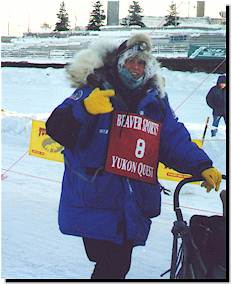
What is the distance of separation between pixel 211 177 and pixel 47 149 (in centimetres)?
82

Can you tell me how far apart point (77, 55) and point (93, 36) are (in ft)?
0.45

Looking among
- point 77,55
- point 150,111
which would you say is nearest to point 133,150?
point 150,111

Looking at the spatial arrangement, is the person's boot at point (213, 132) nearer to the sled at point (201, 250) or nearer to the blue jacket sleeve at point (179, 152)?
the blue jacket sleeve at point (179, 152)

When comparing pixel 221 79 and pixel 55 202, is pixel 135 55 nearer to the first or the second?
pixel 221 79

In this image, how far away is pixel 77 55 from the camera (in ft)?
7.82

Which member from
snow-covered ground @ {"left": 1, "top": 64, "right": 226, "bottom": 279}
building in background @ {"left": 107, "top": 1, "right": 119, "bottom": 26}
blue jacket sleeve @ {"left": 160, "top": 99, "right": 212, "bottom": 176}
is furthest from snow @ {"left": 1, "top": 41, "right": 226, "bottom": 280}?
building in background @ {"left": 107, "top": 1, "right": 119, "bottom": 26}

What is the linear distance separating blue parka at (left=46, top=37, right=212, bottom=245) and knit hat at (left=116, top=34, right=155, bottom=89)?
35 millimetres

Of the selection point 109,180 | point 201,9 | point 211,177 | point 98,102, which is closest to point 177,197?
point 211,177

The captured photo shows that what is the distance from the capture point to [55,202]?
2678 mm

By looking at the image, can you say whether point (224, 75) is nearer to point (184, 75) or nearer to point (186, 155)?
point (184, 75)

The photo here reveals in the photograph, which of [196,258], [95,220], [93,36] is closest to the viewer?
[196,258]

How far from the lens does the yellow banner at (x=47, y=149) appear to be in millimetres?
2418

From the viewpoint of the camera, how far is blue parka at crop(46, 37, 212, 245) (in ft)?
7.39

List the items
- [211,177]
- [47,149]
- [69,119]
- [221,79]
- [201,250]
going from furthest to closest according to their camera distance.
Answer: [47,149] < [221,79] < [211,177] < [69,119] < [201,250]
